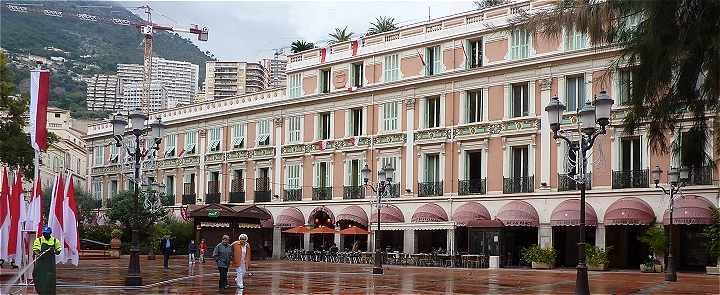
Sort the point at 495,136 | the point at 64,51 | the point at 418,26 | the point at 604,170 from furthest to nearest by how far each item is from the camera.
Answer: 1. the point at 64,51
2. the point at 418,26
3. the point at 495,136
4. the point at 604,170

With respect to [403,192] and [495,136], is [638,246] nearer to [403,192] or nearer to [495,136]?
[495,136]

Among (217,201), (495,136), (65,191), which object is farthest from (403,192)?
(65,191)

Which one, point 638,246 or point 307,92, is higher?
point 307,92

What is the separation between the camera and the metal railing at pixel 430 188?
51.2m

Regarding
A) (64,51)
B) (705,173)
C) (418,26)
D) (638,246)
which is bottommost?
(638,246)

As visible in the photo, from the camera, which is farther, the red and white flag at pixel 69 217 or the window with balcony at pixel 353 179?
the window with balcony at pixel 353 179

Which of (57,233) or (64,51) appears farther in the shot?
(64,51)

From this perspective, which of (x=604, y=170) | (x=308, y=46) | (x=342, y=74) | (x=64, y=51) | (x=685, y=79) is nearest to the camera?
(x=685, y=79)

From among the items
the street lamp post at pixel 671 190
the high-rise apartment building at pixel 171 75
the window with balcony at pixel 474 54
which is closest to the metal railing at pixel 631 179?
the street lamp post at pixel 671 190

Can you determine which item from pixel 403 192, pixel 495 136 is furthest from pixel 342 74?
pixel 495 136

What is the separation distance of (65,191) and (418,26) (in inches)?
1102

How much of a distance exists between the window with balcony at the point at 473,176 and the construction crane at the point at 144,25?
289 ft

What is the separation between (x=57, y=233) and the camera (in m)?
27.4

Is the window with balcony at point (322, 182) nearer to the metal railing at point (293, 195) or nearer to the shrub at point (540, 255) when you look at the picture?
the metal railing at point (293, 195)
